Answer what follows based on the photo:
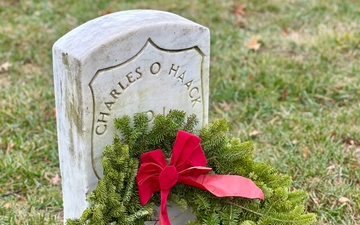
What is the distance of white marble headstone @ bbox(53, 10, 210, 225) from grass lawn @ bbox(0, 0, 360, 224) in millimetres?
696

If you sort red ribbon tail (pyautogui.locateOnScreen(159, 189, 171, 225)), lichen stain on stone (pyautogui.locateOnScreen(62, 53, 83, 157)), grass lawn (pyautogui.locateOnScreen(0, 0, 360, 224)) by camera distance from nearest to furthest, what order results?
lichen stain on stone (pyautogui.locateOnScreen(62, 53, 83, 157)), red ribbon tail (pyautogui.locateOnScreen(159, 189, 171, 225)), grass lawn (pyautogui.locateOnScreen(0, 0, 360, 224))

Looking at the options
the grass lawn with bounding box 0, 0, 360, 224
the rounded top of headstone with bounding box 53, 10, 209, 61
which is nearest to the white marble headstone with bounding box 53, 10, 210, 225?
the rounded top of headstone with bounding box 53, 10, 209, 61

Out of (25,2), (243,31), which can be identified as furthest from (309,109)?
(25,2)

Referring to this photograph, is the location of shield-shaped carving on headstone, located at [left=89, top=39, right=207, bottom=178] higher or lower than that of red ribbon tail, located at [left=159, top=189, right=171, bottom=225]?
higher

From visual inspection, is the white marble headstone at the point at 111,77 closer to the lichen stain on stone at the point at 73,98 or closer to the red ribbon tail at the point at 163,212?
the lichen stain on stone at the point at 73,98

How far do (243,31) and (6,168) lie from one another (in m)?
2.86

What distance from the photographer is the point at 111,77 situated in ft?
6.02

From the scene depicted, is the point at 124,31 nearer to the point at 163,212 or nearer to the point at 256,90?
the point at 163,212

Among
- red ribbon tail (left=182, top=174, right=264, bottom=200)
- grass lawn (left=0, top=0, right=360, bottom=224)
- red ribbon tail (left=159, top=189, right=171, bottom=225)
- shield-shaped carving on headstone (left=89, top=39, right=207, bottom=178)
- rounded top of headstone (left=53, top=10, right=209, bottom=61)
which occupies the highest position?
rounded top of headstone (left=53, top=10, right=209, bottom=61)

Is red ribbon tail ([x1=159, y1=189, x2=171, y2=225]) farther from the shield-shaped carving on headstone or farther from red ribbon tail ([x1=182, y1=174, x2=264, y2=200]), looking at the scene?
the shield-shaped carving on headstone

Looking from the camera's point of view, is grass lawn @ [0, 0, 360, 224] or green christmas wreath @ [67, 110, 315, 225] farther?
grass lawn @ [0, 0, 360, 224]

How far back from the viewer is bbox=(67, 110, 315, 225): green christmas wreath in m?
1.83

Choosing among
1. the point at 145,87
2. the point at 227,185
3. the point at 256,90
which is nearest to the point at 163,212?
the point at 227,185

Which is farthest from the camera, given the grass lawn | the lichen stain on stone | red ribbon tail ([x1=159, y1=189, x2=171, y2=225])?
Result: the grass lawn
